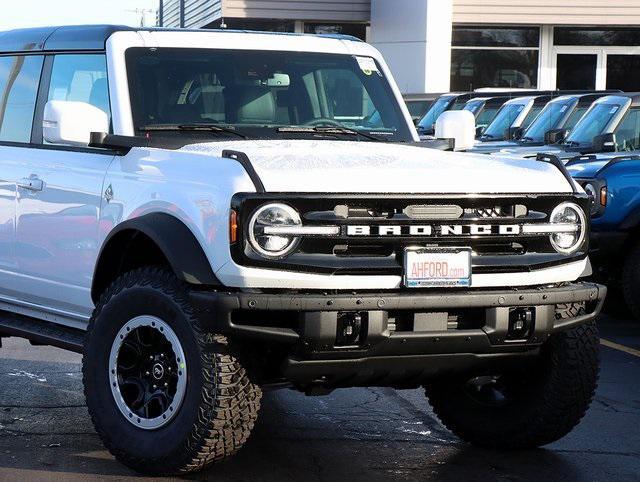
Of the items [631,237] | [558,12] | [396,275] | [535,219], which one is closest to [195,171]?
[396,275]

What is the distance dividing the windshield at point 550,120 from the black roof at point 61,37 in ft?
30.0

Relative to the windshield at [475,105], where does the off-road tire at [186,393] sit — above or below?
below

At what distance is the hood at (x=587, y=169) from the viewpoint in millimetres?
10477

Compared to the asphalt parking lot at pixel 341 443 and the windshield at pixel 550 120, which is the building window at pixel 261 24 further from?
the asphalt parking lot at pixel 341 443

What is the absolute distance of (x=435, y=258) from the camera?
18.5ft

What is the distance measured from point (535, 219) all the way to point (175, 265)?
4.88ft

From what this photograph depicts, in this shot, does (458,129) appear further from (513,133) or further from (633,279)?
(513,133)

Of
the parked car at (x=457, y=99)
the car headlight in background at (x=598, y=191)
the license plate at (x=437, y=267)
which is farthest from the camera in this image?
the parked car at (x=457, y=99)

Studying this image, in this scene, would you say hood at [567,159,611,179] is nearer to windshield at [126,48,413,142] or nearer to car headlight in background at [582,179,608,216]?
car headlight in background at [582,179,608,216]

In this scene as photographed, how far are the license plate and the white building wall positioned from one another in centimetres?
2926

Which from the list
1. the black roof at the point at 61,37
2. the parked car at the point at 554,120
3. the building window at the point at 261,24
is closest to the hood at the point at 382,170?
the black roof at the point at 61,37

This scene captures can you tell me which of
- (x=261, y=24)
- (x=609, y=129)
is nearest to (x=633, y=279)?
(x=609, y=129)

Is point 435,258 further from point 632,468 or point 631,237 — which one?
point 631,237

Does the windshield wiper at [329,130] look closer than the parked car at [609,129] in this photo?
Yes
